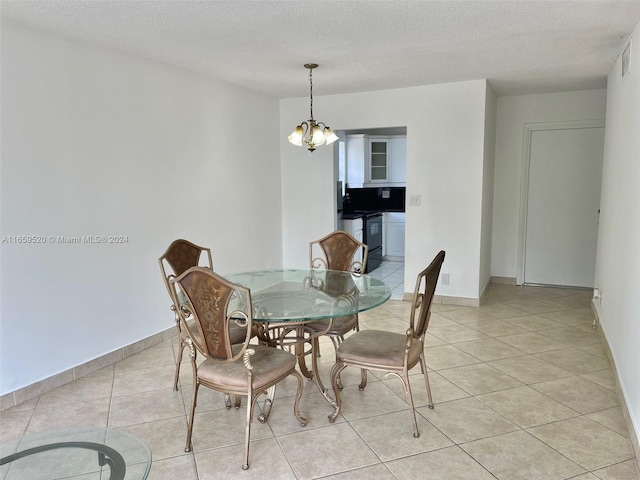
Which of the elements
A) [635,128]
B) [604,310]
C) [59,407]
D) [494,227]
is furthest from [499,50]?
[59,407]

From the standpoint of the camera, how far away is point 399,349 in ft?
8.05

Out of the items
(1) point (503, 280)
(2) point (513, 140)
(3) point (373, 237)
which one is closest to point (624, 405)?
(1) point (503, 280)

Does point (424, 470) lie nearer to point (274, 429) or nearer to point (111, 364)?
point (274, 429)

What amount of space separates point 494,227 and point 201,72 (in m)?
3.87

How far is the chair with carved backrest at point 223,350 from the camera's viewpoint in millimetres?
1994

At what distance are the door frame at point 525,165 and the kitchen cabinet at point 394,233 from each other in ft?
7.02

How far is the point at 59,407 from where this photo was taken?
8.85 feet

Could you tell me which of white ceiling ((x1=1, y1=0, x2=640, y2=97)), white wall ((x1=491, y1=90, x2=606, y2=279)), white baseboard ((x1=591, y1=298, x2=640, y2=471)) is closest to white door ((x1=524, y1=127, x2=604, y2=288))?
white wall ((x1=491, y1=90, x2=606, y2=279))

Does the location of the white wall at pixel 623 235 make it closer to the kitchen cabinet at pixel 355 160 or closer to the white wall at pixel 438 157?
the white wall at pixel 438 157

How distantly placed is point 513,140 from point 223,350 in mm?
4648

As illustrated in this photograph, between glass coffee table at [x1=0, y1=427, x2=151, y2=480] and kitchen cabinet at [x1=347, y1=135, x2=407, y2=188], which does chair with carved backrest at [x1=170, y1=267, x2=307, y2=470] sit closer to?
glass coffee table at [x1=0, y1=427, x2=151, y2=480]

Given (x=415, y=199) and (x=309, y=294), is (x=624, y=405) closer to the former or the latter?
(x=309, y=294)

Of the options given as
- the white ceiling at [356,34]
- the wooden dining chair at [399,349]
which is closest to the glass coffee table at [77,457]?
the wooden dining chair at [399,349]

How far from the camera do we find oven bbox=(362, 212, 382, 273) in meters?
6.64
